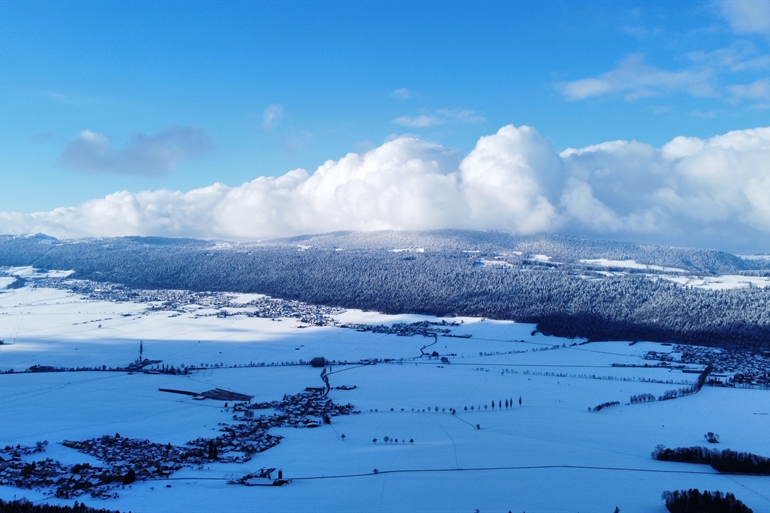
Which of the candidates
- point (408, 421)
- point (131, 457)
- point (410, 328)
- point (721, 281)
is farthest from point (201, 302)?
point (721, 281)

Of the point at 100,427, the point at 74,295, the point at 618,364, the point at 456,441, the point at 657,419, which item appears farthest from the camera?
the point at 74,295

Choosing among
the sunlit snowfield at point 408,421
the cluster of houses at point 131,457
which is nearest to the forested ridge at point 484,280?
the sunlit snowfield at point 408,421

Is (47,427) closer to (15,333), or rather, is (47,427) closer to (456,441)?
(456,441)

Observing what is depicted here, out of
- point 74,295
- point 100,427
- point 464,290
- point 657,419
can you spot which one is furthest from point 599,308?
point 74,295

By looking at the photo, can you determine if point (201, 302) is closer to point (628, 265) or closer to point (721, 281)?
point (721, 281)

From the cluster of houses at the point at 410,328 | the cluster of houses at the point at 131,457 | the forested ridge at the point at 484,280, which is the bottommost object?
the cluster of houses at the point at 131,457

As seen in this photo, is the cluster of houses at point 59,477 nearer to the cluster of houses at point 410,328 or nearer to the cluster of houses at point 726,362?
the cluster of houses at point 726,362
